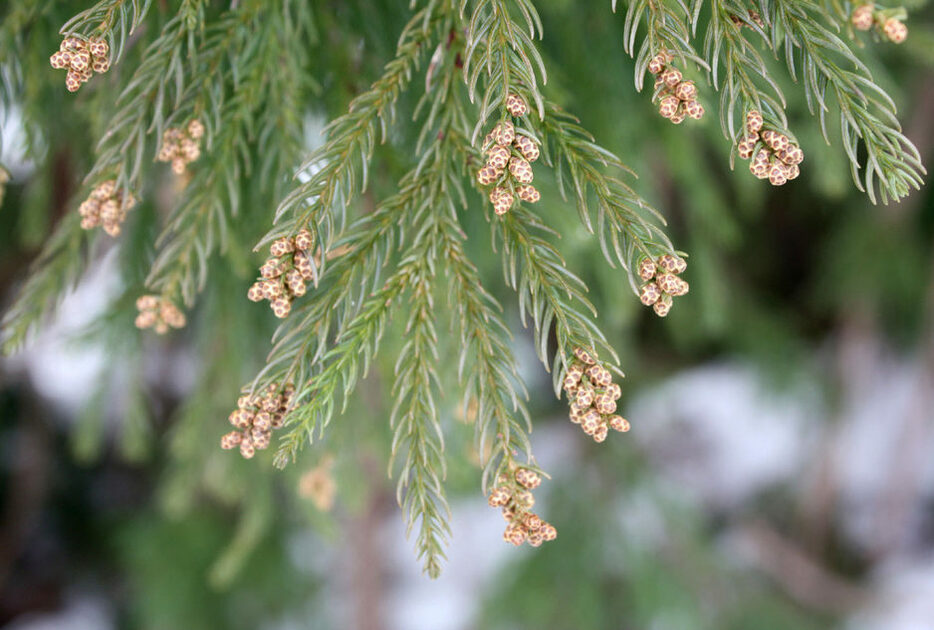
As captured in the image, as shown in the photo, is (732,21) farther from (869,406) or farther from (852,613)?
(869,406)

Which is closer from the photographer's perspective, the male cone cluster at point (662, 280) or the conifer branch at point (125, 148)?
the male cone cluster at point (662, 280)

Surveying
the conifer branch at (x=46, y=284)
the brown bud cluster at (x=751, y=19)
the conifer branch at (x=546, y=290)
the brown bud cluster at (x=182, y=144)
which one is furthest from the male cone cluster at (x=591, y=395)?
the conifer branch at (x=46, y=284)

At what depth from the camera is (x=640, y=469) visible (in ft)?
8.50

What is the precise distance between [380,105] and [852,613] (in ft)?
10.2

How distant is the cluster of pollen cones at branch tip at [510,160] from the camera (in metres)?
0.61

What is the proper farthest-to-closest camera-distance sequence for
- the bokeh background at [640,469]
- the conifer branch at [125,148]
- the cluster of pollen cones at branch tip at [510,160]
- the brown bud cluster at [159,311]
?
the bokeh background at [640,469] → the brown bud cluster at [159,311] → the conifer branch at [125,148] → the cluster of pollen cones at branch tip at [510,160]

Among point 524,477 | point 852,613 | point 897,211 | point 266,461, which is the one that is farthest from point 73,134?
point 852,613

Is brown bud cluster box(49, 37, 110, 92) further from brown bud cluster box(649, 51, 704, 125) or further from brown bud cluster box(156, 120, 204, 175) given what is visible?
brown bud cluster box(649, 51, 704, 125)

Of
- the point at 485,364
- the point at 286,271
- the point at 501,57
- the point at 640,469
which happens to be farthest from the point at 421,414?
the point at 640,469

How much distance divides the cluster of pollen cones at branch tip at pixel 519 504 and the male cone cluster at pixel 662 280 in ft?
0.67

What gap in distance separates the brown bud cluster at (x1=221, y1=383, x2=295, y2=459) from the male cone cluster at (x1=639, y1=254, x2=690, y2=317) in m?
0.37

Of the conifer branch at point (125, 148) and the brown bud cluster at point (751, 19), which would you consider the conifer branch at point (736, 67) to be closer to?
the brown bud cluster at point (751, 19)

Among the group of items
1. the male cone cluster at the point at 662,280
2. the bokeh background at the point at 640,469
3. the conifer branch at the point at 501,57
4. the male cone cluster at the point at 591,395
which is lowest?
the bokeh background at the point at 640,469

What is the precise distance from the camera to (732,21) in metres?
0.69
